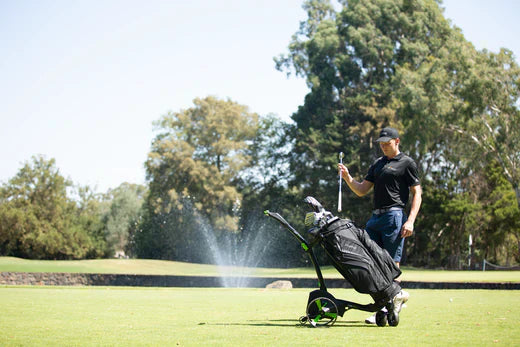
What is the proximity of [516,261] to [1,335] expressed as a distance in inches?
1957

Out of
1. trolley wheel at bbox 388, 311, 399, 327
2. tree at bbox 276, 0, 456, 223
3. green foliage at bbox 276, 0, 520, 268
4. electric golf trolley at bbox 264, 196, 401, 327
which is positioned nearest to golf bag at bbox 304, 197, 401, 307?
electric golf trolley at bbox 264, 196, 401, 327

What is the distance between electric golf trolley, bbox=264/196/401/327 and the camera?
6.07 meters

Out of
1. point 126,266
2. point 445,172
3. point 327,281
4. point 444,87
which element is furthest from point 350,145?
point 327,281

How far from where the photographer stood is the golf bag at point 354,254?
6.07m

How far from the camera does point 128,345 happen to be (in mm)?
4973

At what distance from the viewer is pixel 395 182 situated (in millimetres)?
6973

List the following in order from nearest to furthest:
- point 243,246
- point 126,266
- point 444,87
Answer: point 444,87 < point 126,266 < point 243,246

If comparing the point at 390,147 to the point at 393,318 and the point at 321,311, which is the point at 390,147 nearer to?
the point at 393,318

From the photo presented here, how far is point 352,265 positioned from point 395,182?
1.35m

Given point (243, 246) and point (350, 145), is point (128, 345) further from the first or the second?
point (243, 246)

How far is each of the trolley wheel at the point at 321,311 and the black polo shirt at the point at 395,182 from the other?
128cm

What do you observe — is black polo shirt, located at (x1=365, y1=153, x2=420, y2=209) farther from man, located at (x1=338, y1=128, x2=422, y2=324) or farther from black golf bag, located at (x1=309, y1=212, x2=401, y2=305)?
black golf bag, located at (x1=309, y1=212, x2=401, y2=305)

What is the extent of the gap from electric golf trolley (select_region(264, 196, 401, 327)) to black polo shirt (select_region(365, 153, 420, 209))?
2.61 ft

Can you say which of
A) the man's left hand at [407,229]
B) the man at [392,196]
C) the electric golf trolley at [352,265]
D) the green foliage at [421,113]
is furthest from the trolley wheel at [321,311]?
the green foliage at [421,113]
